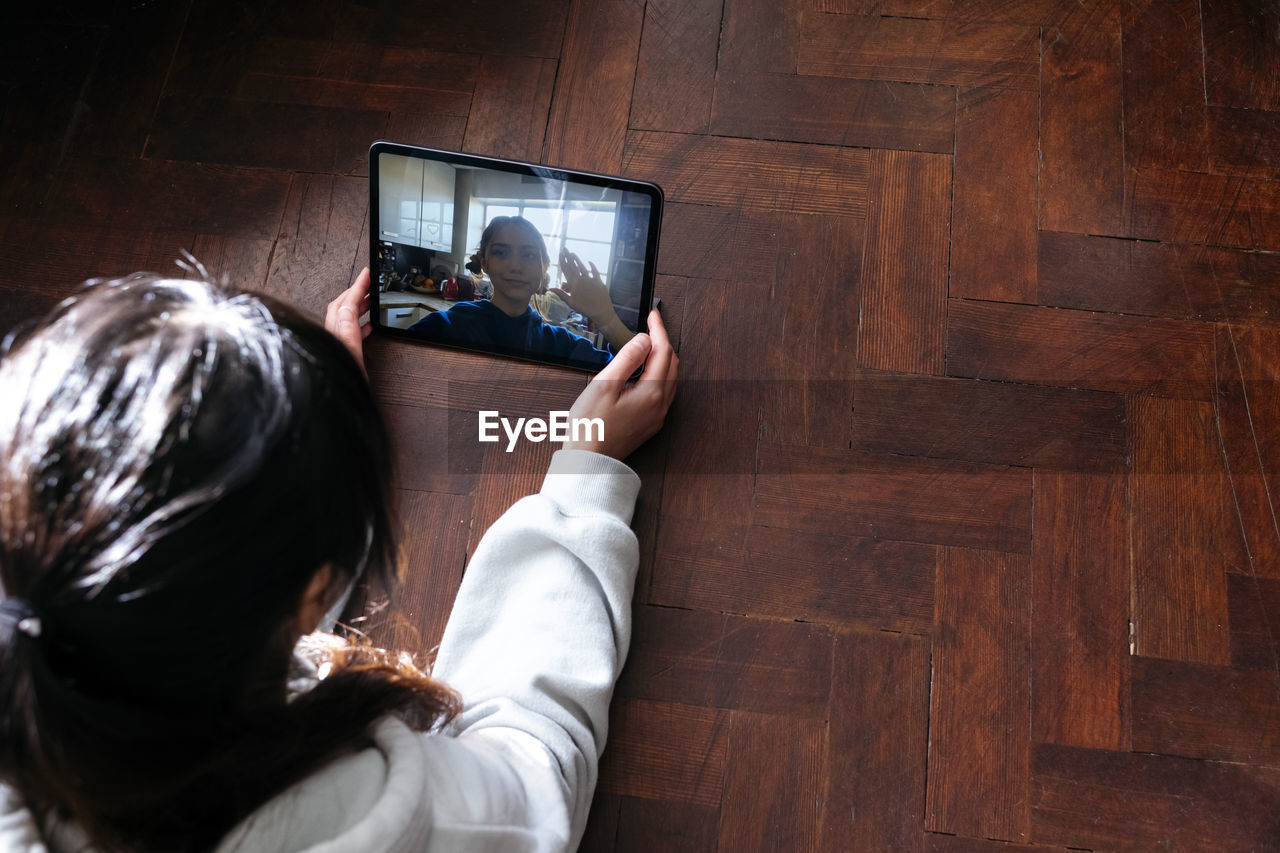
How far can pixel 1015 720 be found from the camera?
844 millimetres

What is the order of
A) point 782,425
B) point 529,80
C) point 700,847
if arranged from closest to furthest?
point 700,847
point 782,425
point 529,80

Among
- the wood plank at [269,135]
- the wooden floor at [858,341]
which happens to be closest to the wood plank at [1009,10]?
the wooden floor at [858,341]

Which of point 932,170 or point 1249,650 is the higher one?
point 932,170

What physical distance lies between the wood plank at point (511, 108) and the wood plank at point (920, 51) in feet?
0.99

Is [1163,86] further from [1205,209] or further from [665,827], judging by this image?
[665,827]

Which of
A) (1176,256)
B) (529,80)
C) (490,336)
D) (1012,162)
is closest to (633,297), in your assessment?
(490,336)

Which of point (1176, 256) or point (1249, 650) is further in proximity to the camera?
point (1176, 256)

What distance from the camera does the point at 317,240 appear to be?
3.38 feet

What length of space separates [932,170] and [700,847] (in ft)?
2.42

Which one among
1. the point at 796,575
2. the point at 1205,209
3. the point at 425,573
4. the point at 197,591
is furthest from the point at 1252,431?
the point at 197,591

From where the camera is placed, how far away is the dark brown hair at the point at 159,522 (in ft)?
1.26

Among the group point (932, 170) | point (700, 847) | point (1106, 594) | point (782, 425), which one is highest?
point (932, 170)

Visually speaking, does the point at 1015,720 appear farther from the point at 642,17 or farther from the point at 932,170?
the point at 642,17

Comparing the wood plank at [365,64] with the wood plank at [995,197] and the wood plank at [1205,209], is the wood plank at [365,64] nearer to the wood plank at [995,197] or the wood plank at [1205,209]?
the wood plank at [995,197]
